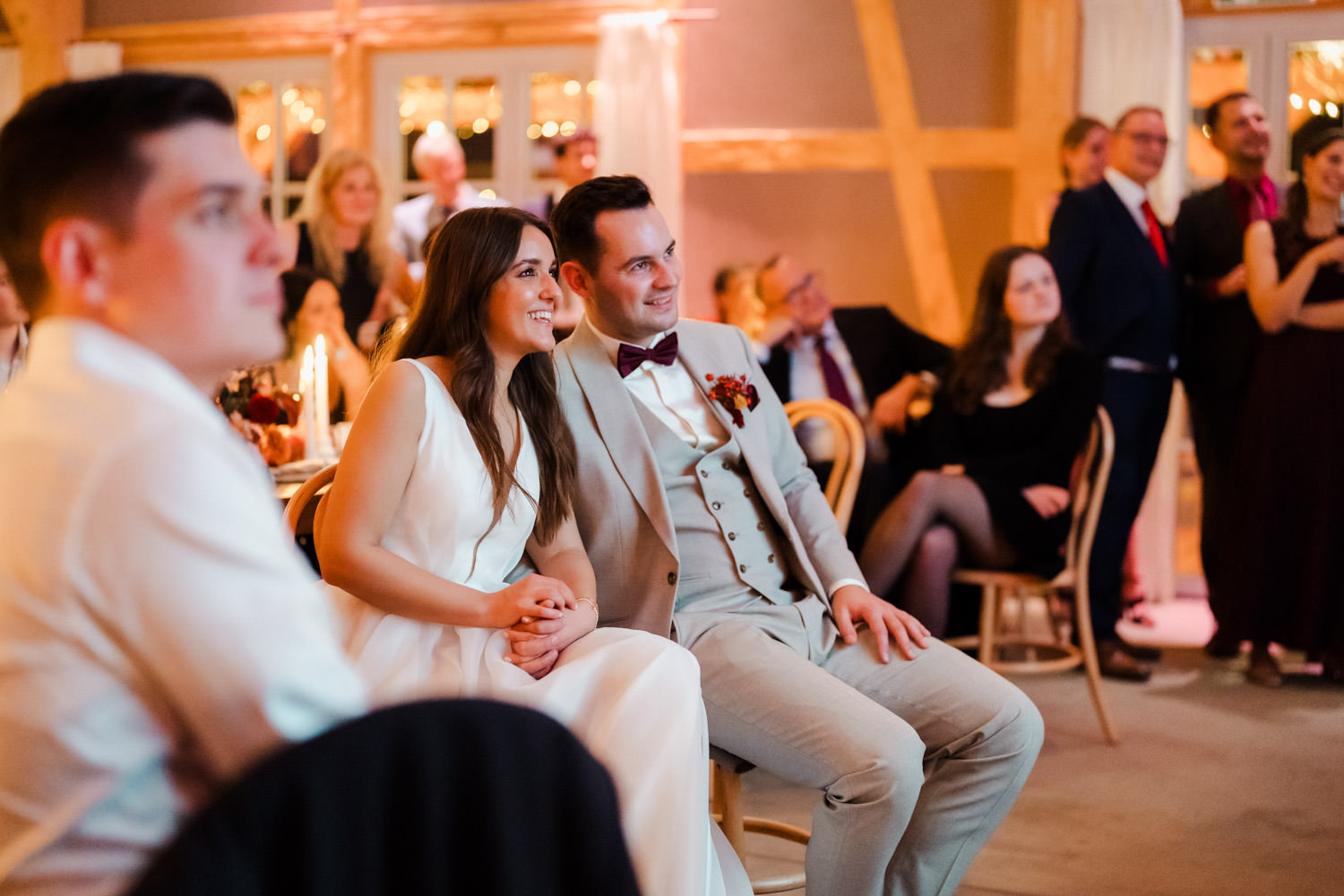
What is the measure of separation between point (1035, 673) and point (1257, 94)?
328 cm

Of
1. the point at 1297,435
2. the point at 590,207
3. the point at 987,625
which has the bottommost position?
the point at 987,625

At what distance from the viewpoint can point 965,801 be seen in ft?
6.18

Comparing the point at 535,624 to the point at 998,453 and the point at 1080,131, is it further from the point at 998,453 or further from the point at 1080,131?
the point at 1080,131

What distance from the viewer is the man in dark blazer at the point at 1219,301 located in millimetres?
4242

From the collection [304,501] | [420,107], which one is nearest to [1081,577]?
[304,501]

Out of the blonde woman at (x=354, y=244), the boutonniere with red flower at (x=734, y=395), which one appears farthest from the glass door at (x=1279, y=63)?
the boutonniere with red flower at (x=734, y=395)

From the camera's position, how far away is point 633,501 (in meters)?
→ 2.01

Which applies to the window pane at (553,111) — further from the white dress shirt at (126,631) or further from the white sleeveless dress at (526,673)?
the white dress shirt at (126,631)

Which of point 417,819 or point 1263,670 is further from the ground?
point 417,819

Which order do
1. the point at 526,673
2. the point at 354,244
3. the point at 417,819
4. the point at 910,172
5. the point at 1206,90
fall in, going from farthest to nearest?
the point at 910,172, the point at 1206,90, the point at 354,244, the point at 526,673, the point at 417,819

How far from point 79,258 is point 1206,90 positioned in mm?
6031

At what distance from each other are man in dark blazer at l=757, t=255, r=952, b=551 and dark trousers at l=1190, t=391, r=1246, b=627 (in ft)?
3.61

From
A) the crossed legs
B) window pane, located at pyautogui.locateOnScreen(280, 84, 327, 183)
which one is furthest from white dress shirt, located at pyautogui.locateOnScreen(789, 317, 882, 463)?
window pane, located at pyautogui.locateOnScreen(280, 84, 327, 183)

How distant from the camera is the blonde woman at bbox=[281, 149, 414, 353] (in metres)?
4.41
